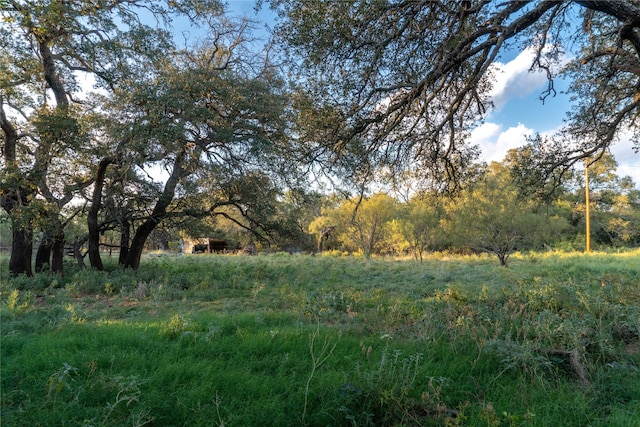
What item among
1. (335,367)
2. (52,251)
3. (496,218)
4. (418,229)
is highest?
(496,218)

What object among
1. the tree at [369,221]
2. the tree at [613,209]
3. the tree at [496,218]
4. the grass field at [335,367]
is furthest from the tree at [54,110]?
the tree at [613,209]

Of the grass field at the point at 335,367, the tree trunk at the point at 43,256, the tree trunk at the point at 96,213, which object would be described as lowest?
the grass field at the point at 335,367

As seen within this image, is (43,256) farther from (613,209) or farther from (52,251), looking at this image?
(613,209)

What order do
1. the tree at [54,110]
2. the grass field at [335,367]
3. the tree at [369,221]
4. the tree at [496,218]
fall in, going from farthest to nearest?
the tree at [369,221] → the tree at [496,218] → the tree at [54,110] → the grass field at [335,367]

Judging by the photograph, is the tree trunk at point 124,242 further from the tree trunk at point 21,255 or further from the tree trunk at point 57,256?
the tree trunk at point 21,255

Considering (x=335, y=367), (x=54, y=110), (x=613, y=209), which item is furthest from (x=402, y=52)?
(x=613, y=209)

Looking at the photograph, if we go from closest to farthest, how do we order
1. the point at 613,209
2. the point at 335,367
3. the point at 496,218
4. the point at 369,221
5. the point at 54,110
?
the point at 335,367
the point at 54,110
the point at 496,218
the point at 369,221
the point at 613,209

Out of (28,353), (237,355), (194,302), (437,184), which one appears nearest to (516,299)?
(437,184)

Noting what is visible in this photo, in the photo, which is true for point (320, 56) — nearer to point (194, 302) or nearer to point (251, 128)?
point (251, 128)

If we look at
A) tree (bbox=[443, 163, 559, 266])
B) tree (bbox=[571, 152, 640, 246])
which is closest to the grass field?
tree (bbox=[443, 163, 559, 266])

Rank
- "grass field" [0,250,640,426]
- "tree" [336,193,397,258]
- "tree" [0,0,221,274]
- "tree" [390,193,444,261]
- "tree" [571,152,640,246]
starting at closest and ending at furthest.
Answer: "grass field" [0,250,640,426], "tree" [0,0,221,274], "tree" [390,193,444,261], "tree" [336,193,397,258], "tree" [571,152,640,246]

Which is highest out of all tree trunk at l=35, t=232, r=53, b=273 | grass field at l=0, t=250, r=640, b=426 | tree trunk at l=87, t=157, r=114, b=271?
tree trunk at l=87, t=157, r=114, b=271

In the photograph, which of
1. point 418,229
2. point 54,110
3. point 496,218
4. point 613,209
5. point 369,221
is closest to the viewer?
point 54,110

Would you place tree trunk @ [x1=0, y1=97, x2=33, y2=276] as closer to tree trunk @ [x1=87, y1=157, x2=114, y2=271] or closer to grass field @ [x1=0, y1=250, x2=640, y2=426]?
tree trunk @ [x1=87, y1=157, x2=114, y2=271]
